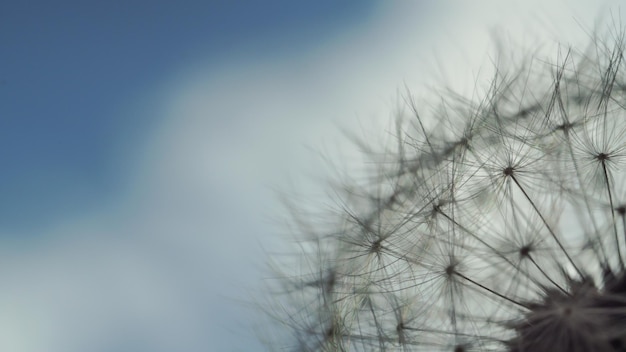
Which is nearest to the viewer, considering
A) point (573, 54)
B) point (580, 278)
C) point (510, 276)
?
point (580, 278)

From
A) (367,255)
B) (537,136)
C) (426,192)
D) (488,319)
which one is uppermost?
(537,136)

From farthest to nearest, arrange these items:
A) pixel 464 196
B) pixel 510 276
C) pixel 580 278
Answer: pixel 464 196 < pixel 510 276 < pixel 580 278

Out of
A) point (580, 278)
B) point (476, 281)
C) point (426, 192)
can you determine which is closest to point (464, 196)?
point (426, 192)

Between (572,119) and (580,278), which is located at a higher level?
(572,119)

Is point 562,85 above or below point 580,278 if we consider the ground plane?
above

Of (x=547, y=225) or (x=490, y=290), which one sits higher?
(x=547, y=225)

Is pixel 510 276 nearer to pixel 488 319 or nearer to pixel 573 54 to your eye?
pixel 488 319

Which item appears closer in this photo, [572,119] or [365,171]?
[572,119]

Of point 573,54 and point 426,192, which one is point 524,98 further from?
point 426,192

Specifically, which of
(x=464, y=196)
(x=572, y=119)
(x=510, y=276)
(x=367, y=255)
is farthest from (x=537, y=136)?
(x=367, y=255)
